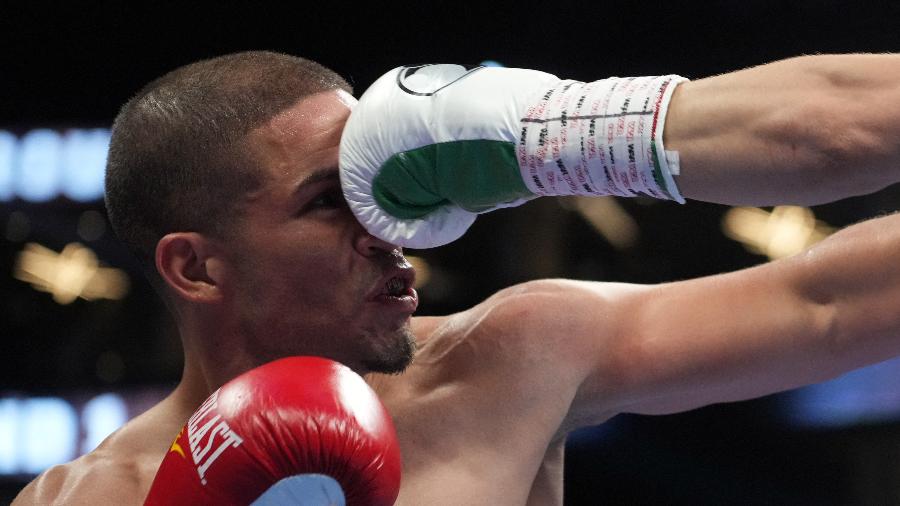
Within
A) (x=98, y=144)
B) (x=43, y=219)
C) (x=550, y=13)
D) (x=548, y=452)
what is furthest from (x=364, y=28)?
(x=548, y=452)

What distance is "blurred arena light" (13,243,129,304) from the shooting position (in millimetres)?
4332

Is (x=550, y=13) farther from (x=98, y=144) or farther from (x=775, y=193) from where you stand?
(x=775, y=193)

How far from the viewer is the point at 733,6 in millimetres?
4012

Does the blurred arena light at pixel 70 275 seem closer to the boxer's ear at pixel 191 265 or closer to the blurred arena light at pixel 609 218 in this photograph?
the blurred arena light at pixel 609 218

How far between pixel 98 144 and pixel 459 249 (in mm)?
1319

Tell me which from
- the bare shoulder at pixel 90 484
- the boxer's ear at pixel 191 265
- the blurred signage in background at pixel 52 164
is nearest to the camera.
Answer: the bare shoulder at pixel 90 484

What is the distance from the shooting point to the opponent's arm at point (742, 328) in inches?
64.2

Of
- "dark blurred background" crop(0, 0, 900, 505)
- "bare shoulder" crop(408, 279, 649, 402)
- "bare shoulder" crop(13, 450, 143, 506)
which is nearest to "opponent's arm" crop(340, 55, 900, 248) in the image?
"bare shoulder" crop(408, 279, 649, 402)

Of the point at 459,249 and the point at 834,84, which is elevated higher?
the point at 834,84

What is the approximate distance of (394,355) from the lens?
5.51 ft

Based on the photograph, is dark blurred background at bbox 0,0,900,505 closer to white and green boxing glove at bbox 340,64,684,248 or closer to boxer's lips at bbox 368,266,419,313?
boxer's lips at bbox 368,266,419,313

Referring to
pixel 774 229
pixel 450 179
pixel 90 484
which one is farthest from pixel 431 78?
pixel 774 229

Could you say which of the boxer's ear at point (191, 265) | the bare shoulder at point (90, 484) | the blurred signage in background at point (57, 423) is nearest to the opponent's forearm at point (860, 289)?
the boxer's ear at point (191, 265)

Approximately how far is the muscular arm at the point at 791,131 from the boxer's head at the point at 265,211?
0.54 metres
